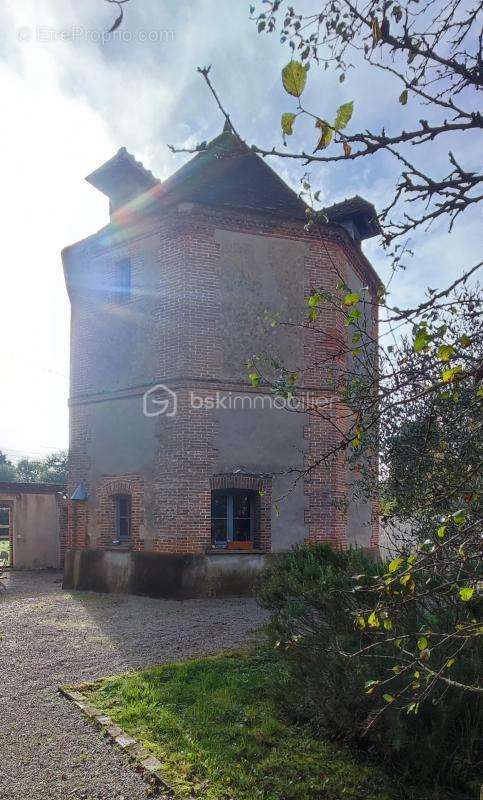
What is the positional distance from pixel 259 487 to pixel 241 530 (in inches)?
43.9

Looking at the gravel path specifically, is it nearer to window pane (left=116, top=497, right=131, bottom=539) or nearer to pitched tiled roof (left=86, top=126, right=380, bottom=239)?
window pane (left=116, top=497, right=131, bottom=539)

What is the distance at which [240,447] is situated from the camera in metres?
11.8

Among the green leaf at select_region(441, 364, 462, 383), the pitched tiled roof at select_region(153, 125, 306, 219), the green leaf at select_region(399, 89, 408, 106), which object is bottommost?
the green leaf at select_region(441, 364, 462, 383)

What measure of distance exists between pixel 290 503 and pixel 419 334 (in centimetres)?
1020

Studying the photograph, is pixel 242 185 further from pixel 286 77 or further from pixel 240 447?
pixel 286 77

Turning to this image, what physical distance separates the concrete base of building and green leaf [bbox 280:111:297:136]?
9736mm

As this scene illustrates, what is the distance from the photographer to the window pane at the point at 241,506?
12086 millimetres

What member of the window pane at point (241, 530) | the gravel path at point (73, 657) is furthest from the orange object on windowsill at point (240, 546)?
the gravel path at point (73, 657)

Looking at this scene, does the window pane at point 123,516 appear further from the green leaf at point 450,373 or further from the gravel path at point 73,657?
the green leaf at point 450,373

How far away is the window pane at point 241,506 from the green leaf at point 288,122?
410 inches

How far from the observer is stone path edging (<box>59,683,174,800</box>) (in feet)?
12.7

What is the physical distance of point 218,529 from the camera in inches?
467

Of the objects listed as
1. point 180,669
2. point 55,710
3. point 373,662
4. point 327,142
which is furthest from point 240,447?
point 327,142

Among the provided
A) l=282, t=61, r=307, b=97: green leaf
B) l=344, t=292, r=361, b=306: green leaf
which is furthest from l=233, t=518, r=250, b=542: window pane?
l=282, t=61, r=307, b=97: green leaf
